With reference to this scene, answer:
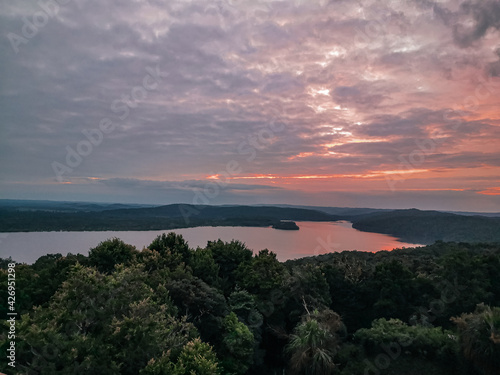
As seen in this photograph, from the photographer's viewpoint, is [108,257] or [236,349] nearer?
[236,349]

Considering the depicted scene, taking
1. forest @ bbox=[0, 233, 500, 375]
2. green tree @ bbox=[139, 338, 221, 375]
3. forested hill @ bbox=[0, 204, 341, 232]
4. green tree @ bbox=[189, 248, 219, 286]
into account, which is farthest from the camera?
forested hill @ bbox=[0, 204, 341, 232]

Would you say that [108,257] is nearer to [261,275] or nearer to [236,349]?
[261,275]

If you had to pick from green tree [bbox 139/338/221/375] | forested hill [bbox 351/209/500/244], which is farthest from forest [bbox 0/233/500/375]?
forested hill [bbox 351/209/500/244]

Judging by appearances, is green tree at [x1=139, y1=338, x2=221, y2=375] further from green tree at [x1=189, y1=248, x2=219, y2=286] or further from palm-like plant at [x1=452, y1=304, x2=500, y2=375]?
palm-like plant at [x1=452, y1=304, x2=500, y2=375]

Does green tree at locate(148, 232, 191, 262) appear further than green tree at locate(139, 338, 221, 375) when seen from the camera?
Yes

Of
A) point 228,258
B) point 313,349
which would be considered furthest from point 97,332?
point 228,258

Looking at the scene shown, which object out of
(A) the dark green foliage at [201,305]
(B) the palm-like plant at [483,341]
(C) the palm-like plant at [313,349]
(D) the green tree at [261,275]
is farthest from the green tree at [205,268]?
(B) the palm-like plant at [483,341]

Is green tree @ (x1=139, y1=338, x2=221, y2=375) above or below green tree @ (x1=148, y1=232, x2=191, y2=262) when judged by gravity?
below
